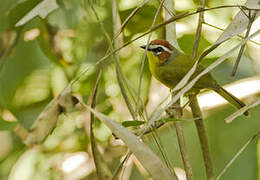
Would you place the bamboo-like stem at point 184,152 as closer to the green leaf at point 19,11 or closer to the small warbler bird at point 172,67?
the small warbler bird at point 172,67

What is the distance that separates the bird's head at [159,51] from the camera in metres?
1.73

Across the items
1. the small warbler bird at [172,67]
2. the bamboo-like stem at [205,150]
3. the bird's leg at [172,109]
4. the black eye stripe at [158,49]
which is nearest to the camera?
the bamboo-like stem at [205,150]

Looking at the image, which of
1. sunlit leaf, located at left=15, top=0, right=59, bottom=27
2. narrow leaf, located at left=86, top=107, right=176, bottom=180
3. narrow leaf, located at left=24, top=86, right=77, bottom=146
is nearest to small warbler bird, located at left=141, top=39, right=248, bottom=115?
sunlit leaf, located at left=15, top=0, right=59, bottom=27

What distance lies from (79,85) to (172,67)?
0.40 metres

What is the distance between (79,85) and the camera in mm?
1762

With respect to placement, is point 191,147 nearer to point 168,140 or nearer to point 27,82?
point 168,140

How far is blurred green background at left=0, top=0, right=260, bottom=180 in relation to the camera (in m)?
1.70

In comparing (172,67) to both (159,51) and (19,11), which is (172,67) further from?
(19,11)

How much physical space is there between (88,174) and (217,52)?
2.35ft

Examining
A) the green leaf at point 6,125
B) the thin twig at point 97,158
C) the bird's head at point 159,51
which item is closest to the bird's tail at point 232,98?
the bird's head at point 159,51

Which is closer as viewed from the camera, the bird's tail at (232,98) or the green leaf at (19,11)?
the bird's tail at (232,98)

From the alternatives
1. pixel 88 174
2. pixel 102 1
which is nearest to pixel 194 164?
pixel 88 174

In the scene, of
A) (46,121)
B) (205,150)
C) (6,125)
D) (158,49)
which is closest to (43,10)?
(46,121)

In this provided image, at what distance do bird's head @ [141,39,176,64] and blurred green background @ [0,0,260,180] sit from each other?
0.04 meters
